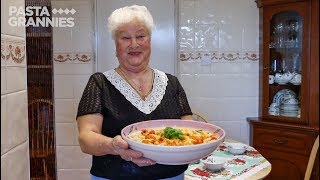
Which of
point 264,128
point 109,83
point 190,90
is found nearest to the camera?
point 109,83

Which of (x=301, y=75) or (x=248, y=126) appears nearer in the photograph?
(x=301, y=75)

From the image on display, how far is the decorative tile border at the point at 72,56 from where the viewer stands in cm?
270

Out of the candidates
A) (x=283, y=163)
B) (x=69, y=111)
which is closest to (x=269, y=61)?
(x=283, y=163)

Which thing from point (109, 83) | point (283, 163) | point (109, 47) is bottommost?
point (283, 163)

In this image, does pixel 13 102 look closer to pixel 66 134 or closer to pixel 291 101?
pixel 66 134

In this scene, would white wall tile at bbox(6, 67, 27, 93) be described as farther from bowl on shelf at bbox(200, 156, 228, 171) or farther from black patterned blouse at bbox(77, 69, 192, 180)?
bowl on shelf at bbox(200, 156, 228, 171)

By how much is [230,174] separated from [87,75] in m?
1.61

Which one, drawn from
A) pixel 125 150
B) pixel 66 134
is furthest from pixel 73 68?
pixel 125 150

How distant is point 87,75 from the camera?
274 cm

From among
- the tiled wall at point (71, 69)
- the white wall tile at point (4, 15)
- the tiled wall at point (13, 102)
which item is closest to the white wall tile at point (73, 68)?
the tiled wall at point (71, 69)

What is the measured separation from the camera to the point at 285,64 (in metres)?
2.71

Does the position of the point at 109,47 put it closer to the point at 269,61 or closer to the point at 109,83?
the point at 269,61

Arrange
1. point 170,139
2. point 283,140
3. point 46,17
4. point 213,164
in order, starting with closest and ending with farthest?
point 170,139 → point 213,164 → point 283,140 → point 46,17

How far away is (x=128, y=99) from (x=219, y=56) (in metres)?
1.67
